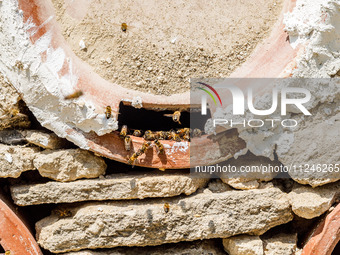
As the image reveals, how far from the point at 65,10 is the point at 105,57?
13.9 inches

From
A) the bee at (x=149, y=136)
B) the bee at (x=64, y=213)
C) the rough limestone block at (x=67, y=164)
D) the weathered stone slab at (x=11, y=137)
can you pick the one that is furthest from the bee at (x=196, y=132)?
the weathered stone slab at (x=11, y=137)

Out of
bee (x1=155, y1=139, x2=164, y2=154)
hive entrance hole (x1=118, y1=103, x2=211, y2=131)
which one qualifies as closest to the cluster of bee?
bee (x1=155, y1=139, x2=164, y2=154)

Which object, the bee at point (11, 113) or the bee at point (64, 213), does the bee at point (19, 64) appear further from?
the bee at point (64, 213)

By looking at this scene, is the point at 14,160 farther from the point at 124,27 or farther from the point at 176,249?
the point at 176,249

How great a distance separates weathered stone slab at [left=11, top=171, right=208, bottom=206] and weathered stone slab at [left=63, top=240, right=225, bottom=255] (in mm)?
371

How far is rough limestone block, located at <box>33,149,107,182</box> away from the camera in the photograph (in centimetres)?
244

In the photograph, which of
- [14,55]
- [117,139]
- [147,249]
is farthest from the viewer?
[147,249]

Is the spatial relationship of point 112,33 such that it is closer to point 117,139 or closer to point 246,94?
point 117,139

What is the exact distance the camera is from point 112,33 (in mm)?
2486

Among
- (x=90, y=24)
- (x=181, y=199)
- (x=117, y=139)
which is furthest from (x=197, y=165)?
(x=90, y=24)

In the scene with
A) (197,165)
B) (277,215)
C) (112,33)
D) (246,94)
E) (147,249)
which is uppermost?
(112,33)

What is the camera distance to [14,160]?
243 centimetres

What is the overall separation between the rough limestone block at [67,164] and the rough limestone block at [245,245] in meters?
0.92

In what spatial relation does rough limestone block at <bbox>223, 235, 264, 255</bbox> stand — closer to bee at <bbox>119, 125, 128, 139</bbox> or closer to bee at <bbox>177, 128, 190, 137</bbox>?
bee at <bbox>177, 128, 190, 137</bbox>
